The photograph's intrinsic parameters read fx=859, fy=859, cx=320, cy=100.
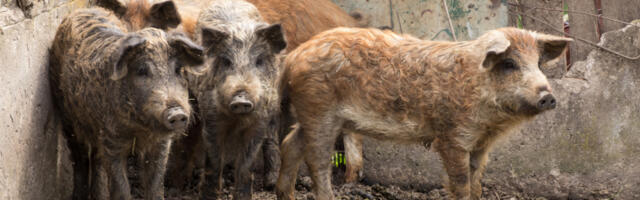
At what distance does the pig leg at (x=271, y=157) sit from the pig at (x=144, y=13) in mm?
1471

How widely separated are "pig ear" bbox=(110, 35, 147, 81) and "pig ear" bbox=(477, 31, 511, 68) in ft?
7.47

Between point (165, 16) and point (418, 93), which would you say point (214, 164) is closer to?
point (165, 16)

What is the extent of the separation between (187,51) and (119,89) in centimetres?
51

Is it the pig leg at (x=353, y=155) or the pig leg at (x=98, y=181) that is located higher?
the pig leg at (x=98, y=181)

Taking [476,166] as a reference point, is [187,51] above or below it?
above

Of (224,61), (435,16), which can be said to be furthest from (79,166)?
(435,16)

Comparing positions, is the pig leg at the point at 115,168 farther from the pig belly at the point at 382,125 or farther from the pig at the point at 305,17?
the pig at the point at 305,17

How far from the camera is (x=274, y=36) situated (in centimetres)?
631

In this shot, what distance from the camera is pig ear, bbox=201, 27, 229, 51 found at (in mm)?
6203

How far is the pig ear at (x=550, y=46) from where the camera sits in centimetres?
606

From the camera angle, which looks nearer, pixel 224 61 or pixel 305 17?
pixel 224 61

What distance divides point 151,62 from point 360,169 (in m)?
2.94

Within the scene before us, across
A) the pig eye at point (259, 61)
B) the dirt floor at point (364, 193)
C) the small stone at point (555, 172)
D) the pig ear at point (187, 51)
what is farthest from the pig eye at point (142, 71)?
the small stone at point (555, 172)

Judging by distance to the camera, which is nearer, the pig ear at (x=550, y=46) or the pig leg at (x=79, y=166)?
the pig ear at (x=550, y=46)
